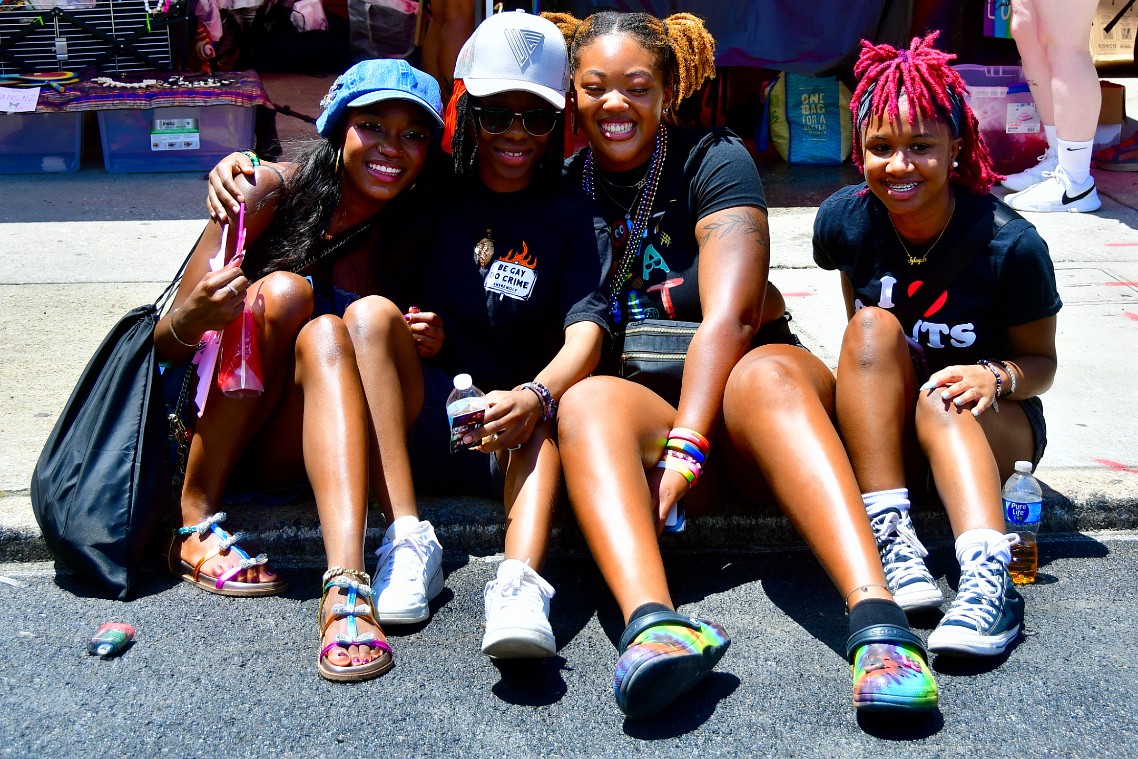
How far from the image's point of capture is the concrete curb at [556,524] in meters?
3.30

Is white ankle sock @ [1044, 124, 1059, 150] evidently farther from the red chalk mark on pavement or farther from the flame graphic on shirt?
the flame graphic on shirt

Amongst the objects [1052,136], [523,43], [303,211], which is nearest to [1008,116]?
[1052,136]

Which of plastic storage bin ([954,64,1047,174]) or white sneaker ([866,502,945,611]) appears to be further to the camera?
plastic storage bin ([954,64,1047,174])

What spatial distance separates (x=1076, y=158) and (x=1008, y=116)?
61 centimetres

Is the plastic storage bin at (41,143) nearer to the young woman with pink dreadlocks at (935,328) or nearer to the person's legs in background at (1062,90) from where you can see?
the young woman with pink dreadlocks at (935,328)

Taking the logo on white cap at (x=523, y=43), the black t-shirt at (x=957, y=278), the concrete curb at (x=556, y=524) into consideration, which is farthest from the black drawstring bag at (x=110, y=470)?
the black t-shirt at (x=957, y=278)

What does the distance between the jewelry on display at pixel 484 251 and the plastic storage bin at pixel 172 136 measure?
13.1 ft

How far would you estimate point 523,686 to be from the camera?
8.88 ft

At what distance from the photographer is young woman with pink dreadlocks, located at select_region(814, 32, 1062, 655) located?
9.57ft

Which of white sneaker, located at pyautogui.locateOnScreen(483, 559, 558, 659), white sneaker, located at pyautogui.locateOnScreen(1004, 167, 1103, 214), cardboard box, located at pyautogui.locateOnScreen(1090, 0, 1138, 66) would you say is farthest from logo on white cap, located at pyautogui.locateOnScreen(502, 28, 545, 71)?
cardboard box, located at pyautogui.locateOnScreen(1090, 0, 1138, 66)

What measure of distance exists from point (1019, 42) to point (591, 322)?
4386mm

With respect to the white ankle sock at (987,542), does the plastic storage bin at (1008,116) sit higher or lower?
higher

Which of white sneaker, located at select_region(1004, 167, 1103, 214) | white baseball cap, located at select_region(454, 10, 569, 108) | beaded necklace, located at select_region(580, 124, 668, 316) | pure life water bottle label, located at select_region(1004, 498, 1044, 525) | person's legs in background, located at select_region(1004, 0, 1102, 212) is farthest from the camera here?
white sneaker, located at select_region(1004, 167, 1103, 214)

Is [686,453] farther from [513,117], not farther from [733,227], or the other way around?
[513,117]
